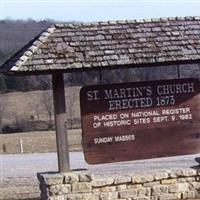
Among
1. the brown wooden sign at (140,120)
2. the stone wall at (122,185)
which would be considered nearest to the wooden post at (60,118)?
the stone wall at (122,185)

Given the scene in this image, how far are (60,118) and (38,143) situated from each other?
70.8 ft

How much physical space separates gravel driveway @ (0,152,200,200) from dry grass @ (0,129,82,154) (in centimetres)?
267

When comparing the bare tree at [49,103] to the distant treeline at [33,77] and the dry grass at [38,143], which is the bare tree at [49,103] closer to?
the distant treeline at [33,77]

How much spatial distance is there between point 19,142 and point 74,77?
8.54 metres

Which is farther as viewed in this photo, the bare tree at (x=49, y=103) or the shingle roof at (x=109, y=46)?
the bare tree at (x=49, y=103)

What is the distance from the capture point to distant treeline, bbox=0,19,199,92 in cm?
1864

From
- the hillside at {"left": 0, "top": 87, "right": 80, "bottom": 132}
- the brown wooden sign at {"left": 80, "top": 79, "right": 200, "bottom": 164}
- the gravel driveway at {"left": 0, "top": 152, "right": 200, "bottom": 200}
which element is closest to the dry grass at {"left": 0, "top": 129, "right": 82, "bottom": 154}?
the gravel driveway at {"left": 0, "top": 152, "right": 200, "bottom": 200}

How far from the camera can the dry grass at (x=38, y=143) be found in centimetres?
3070

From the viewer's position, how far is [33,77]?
125ft

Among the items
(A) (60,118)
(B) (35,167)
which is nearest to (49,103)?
(B) (35,167)

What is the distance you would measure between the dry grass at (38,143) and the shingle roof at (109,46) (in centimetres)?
1687

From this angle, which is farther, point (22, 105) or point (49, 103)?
→ point (22, 105)

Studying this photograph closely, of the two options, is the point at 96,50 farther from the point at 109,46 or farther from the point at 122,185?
the point at 122,185

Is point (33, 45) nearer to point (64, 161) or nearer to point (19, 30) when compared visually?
point (64, 161)
